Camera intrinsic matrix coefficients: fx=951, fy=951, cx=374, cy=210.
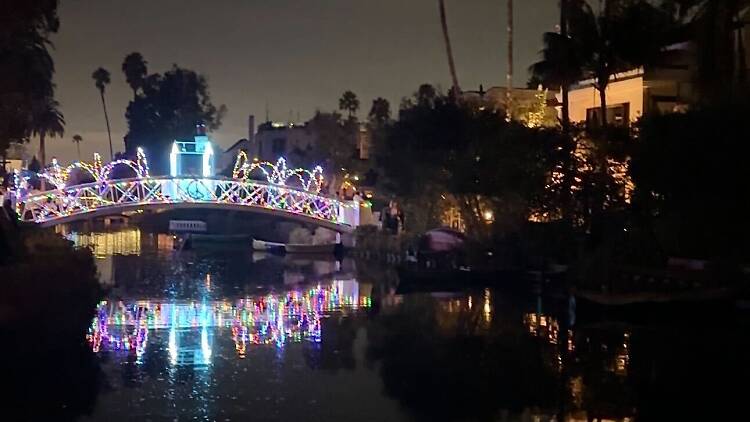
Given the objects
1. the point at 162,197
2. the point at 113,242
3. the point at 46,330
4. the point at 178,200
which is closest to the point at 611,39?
the point at 178,200

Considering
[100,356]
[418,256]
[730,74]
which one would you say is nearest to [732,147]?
[730,74]

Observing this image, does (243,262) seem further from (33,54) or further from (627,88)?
(33,54)

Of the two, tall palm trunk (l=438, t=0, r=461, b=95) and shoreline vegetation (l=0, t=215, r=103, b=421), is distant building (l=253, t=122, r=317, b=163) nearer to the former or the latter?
tall palm trunk (l=438, t=0, r=461, b=95)

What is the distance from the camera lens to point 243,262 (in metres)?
53.9

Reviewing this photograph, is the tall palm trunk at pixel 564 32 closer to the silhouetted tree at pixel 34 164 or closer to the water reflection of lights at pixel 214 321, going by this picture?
the water reflection of lights at pixel 214 321

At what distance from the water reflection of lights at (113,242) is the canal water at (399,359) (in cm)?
2266

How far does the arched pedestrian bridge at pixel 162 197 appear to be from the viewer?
51.7 metres

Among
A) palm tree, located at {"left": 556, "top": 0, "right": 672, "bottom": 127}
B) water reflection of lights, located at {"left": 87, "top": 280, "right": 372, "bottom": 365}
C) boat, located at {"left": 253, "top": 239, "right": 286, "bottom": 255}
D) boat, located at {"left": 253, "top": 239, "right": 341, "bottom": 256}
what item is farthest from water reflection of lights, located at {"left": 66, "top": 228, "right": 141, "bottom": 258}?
palm tree, located at {"left": 556, "top": 0, "right": 672, "bottom": 127}

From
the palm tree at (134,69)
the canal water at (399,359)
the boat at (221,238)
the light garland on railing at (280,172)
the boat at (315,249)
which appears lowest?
the canal water at (399,359)

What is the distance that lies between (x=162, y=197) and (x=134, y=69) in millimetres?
51564

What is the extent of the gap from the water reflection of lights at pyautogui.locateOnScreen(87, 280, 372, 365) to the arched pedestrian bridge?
1813cm

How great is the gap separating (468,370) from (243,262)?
34.8 m

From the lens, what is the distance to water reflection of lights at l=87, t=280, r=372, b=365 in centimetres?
2358

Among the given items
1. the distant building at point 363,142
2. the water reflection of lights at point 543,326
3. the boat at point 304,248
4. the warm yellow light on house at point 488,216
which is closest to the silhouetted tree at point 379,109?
the distant building at point 363,142
